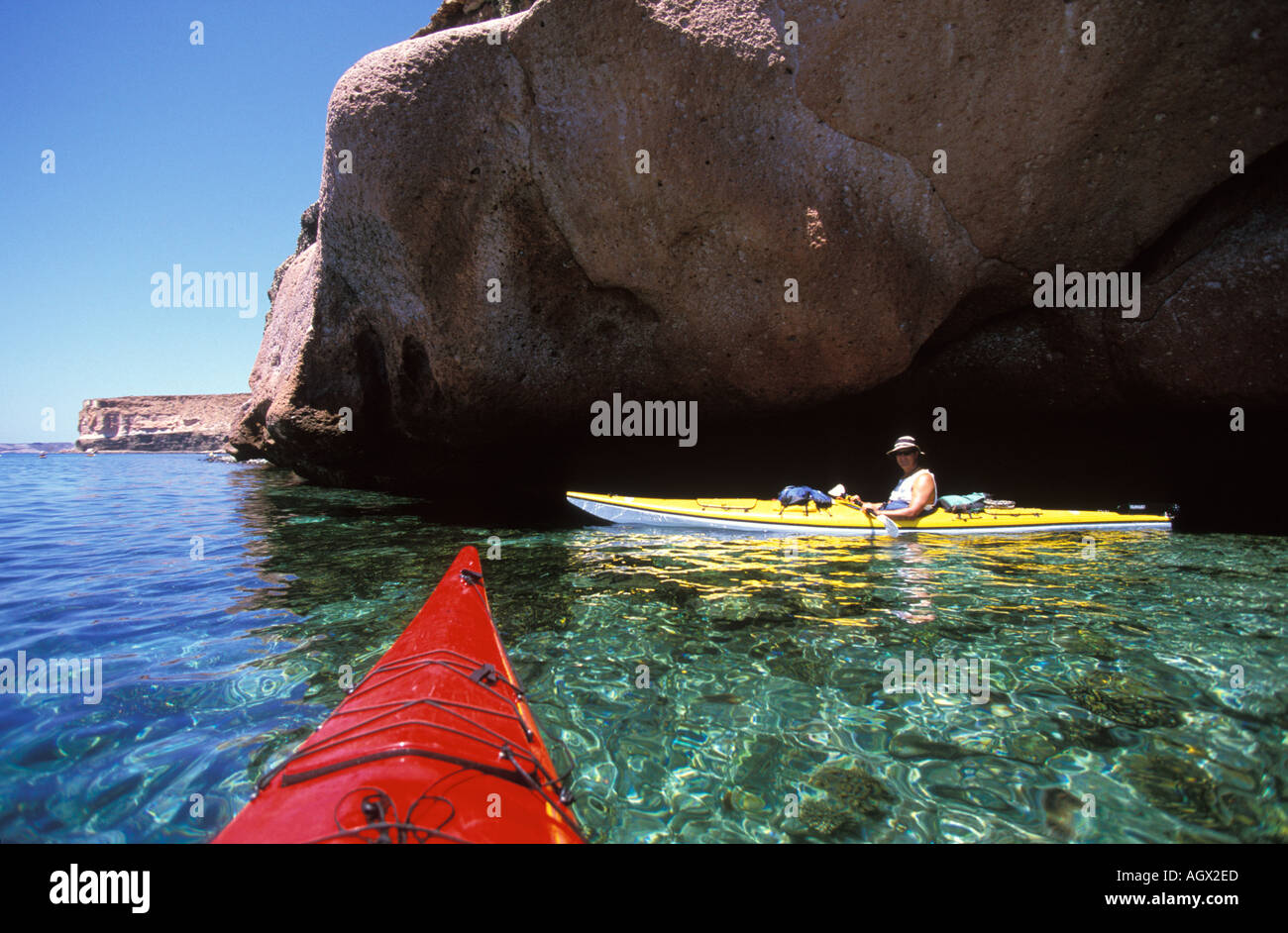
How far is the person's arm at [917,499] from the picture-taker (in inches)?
307

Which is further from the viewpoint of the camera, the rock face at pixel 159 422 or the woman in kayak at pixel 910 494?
the rock face at pixel 159 422

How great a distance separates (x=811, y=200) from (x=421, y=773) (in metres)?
7.64

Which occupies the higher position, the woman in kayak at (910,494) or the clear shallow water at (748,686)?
the woman in kayak at (910,494)

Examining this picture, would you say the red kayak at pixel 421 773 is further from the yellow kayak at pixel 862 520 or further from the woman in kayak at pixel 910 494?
the woman in kayak at pixel 910 494

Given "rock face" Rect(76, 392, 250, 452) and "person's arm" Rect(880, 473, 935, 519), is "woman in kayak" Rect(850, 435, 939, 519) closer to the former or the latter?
"person's arm" Rect(880, 473, 935, 519)

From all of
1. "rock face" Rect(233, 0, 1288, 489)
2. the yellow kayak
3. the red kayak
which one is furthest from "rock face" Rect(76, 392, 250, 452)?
the red kayak

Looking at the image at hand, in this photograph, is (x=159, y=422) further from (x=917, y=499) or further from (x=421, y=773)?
(x=421, y=773)

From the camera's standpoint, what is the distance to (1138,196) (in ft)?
24.9

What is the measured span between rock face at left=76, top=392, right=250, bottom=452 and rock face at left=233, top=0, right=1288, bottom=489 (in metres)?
58.7

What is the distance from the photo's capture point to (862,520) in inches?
300

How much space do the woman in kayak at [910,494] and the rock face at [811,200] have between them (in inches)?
48.4

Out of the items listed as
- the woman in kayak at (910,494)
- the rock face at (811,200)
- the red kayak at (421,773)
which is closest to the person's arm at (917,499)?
the woman in kayak at (910,494)

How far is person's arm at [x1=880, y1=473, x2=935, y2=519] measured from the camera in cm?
779

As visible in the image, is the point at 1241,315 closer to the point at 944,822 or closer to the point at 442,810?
the point at 944,822
